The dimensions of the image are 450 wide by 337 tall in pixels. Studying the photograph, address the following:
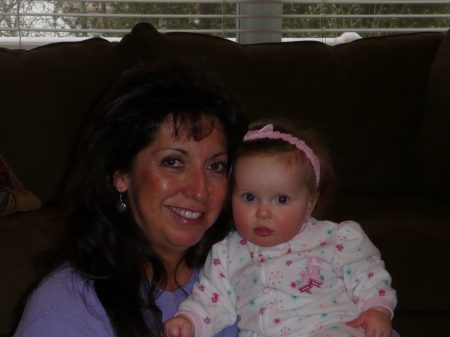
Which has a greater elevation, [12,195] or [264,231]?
[264,231]

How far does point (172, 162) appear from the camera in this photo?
1.20 metres

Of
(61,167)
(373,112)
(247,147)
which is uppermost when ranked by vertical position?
(247,147)

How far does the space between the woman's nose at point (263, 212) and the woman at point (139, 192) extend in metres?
0.10

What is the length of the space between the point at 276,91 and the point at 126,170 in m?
1.25

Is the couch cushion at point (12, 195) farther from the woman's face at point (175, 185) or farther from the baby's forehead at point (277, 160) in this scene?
the baby's forehead at point (277, 160)

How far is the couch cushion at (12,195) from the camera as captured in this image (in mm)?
2031

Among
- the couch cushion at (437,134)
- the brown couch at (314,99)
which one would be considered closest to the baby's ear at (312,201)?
the brown couch at (314,99)

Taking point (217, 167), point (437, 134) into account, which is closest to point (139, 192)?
point (217, 167)

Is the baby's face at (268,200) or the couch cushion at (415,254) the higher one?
the baby's face at (268,200)

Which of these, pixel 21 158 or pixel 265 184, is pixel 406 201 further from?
pixel 21 158

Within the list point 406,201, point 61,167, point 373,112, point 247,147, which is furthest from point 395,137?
point 61,167

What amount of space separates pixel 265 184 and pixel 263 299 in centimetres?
27

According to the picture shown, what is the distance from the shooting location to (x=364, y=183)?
7.91 ft

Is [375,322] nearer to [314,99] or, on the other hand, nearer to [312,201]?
[312,201]
